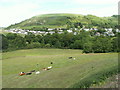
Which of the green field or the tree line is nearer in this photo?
the green field

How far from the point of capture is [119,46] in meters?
78.5

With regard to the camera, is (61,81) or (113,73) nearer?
(113,73)

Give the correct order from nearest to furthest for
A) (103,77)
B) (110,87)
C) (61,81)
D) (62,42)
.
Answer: (110,87) < (103,77) < (61,81) < (62,42)

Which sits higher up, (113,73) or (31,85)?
(113,73)

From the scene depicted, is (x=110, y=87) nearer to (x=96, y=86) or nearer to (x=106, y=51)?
(x=96, y=86)

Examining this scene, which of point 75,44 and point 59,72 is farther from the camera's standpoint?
point 75,44

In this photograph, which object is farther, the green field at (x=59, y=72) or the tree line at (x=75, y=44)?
the tree line at (x=75, y=44)

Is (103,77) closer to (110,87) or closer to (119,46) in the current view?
(110,87)

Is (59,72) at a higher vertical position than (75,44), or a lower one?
higher

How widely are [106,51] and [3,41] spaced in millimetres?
90605

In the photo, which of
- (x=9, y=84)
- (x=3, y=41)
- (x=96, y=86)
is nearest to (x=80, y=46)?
(x=3, y=41)

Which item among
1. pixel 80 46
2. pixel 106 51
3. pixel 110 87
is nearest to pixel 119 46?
pixel 106 51

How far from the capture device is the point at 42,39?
16375 centimetres

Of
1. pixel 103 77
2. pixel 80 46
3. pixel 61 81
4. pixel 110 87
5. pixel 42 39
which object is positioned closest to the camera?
pixel 110 87
